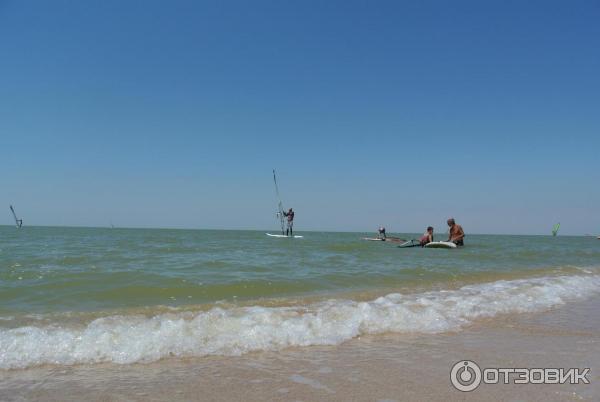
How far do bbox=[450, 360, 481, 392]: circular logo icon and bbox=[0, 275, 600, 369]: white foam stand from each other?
1.34m

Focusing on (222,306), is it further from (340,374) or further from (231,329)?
(340,374)

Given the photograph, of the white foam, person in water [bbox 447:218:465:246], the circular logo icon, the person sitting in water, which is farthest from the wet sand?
person in water [bbox 447:218:465:246]

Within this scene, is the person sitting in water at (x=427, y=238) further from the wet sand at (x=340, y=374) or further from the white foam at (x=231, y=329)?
the wet sand at (x=340, y=374)

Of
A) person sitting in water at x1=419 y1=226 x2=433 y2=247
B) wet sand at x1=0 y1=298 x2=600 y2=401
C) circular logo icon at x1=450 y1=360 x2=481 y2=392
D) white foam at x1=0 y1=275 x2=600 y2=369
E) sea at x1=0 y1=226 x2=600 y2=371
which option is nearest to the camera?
wet sand at x1=0 y1=298 x2=600 y2=401

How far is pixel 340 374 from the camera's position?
3.47 meters

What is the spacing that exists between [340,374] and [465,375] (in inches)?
42.3

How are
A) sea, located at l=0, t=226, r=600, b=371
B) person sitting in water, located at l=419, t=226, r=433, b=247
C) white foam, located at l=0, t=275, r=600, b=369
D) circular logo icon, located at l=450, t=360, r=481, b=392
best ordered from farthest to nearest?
person sitting in water, located at l=419, t=226, r=433, b=247 → sea, located at l=0, t=226, r=600, b=371 → white foam, located at l=0, t=275, r=600, b=369 → circular logo icon, located at l=450, t=360, r=481, b=392

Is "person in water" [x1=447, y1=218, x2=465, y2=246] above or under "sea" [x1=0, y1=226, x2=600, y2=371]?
above

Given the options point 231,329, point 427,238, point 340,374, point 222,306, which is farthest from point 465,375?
point 427,238

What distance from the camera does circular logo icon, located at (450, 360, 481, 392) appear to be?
325cm

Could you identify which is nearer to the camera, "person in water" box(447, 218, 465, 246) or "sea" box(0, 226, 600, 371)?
"sea" box(0, 226, 600, 371)

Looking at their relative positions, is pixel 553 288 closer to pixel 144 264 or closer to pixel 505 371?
pixel 505 371

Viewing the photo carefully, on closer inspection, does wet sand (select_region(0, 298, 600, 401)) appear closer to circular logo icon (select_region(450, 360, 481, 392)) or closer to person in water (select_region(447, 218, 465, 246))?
circular logo icon (select_region(450, 360, 481, 392))

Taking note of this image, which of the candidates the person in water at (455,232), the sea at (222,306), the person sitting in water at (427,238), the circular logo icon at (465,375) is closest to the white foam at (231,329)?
the sea at (222,306)
